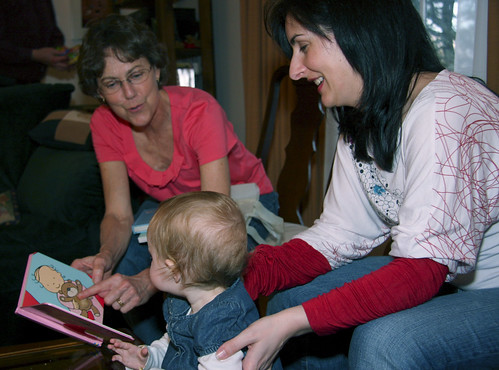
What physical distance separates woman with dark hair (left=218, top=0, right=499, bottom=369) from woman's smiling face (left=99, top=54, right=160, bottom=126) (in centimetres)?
58

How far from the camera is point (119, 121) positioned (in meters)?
1.73

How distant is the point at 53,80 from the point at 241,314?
14.4 ft

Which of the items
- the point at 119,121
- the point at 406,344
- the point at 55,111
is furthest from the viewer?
the point at 55,111

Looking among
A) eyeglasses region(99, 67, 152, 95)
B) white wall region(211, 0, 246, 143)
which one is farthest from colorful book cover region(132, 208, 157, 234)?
white wall region(211, 0, 246, 143)

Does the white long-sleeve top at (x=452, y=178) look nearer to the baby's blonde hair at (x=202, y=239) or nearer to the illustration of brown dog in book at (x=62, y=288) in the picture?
the baby's blonde hair at (x=202, y=239)

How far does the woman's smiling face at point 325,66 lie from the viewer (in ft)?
3.32

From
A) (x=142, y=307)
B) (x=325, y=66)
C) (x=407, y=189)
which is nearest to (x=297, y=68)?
(x=325, y=66)

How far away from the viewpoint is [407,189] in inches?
37.9

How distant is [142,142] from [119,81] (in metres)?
0.27

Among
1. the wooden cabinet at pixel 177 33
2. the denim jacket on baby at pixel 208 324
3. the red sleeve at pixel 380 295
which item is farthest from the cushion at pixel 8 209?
the red sleeve at pixel 380 295

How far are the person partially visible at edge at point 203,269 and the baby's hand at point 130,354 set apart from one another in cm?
9

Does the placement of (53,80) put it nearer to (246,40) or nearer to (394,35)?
(246,40)

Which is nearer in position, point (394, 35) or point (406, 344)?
point (406, 344)

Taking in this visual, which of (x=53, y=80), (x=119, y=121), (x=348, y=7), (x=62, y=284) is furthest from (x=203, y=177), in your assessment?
(x=53, y=80)
